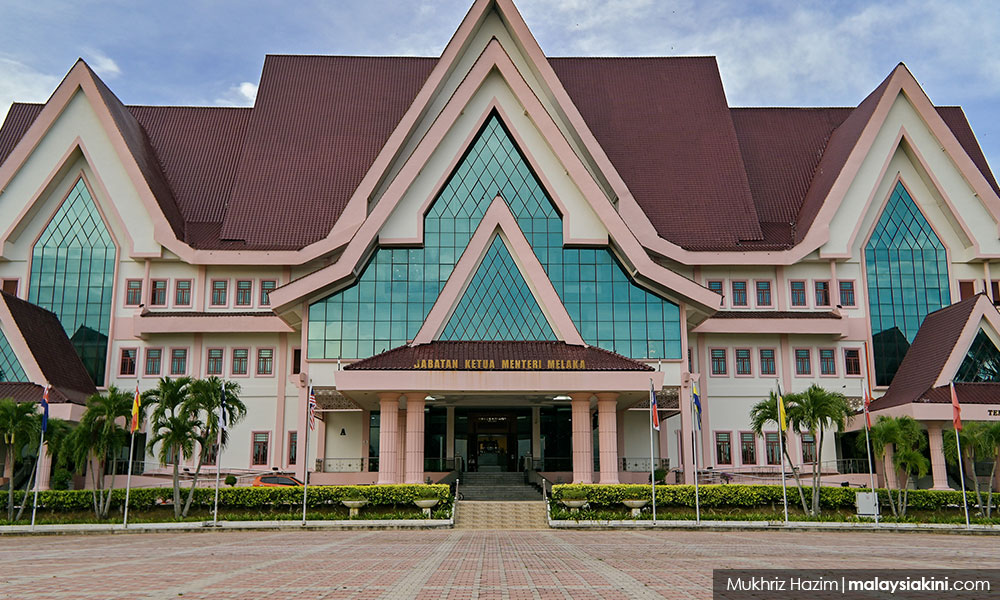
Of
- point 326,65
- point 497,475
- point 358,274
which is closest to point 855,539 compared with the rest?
point 497,475

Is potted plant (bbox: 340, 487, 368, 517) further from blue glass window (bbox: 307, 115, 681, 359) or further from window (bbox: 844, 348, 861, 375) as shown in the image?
window (bbox: 844, 348, 861, 375)

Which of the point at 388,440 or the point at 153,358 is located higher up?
the point at 153,358

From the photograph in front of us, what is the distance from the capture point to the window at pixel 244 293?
4019cm

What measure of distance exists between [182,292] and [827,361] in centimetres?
3017

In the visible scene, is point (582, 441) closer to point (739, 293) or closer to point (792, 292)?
point (739, 293)

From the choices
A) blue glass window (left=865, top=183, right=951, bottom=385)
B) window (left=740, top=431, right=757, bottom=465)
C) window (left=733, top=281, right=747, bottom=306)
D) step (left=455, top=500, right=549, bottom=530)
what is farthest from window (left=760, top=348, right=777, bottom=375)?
step (left=455, top=500, right=549, bottom=530)

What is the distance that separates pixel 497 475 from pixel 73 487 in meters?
18.0

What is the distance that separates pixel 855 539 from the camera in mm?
22578

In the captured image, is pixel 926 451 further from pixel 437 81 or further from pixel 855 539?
pixel 437 81

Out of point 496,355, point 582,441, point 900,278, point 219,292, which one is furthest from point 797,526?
point 219,292

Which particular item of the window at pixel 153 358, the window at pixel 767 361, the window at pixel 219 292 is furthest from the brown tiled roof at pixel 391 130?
the window at pixel 153 358

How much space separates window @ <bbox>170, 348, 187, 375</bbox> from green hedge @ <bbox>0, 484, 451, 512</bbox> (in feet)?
31.4

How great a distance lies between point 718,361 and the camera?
40219mm

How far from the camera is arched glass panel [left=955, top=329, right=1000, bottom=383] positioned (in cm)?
3547
